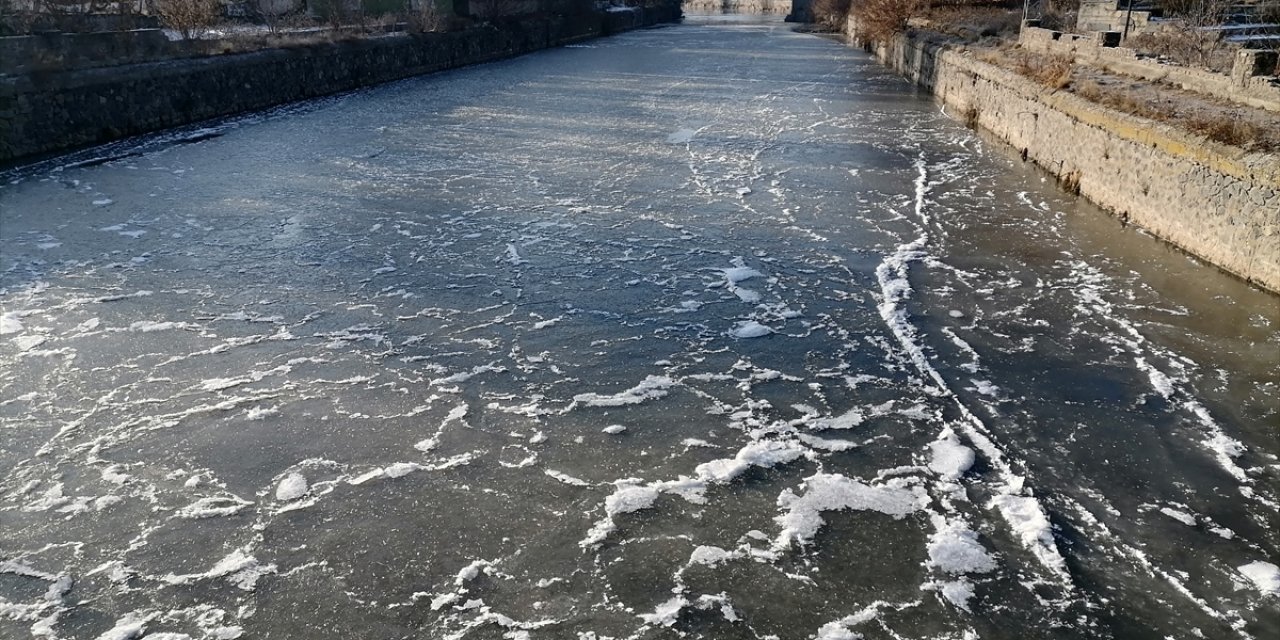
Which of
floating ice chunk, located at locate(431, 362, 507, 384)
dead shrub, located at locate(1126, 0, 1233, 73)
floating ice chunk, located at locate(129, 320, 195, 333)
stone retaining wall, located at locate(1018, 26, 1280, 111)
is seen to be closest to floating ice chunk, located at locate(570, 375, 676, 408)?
floating ice chunk, located at locate(431, 362, 507, 384)

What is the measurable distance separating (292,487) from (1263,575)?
4821mm

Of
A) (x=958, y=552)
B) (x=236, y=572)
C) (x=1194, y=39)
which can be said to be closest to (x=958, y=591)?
(x=958, y=552)

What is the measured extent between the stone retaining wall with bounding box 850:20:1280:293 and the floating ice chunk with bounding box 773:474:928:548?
4.66m

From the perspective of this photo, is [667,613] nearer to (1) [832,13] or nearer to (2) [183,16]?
(2) [183,16]

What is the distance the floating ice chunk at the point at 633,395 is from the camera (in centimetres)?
559

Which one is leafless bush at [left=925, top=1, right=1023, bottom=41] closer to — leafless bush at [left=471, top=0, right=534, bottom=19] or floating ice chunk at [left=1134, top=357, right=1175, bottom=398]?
leafless bush at [left=471, top=0, right=534, bottom=19]

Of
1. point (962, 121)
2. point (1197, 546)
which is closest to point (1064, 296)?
point (1197, 546)

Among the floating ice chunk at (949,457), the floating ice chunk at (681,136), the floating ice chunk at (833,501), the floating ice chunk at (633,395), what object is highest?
the floating ice chunk at (681,136)

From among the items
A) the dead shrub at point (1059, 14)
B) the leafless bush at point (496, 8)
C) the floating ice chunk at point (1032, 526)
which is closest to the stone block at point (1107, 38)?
the dead shrub at point (1059, 14)

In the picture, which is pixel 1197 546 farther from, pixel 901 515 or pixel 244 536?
pixel 244 536

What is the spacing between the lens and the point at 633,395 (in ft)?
18.7

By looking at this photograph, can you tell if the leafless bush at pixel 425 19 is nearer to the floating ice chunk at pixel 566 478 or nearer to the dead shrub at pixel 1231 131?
the dead shrub at pixel 1231 131

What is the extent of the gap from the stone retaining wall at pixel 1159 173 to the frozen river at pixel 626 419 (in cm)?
32

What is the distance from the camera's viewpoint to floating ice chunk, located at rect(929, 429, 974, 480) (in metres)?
4.83
